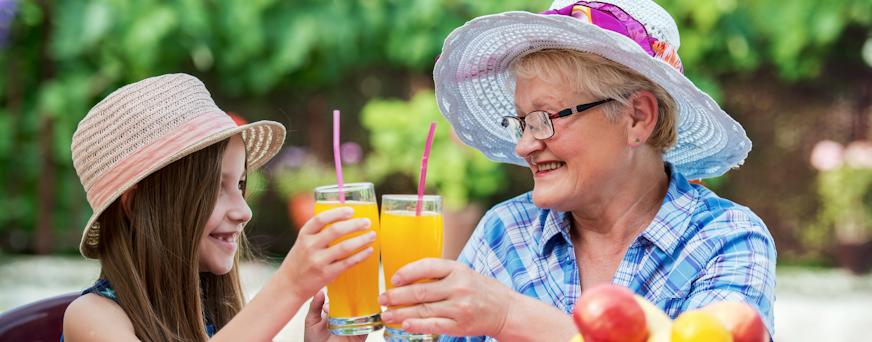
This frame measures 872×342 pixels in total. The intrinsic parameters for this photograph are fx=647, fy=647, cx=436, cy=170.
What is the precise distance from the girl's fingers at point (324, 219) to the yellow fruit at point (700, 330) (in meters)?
0.72

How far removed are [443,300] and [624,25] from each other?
85 cm

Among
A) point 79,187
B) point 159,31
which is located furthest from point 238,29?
point 79,187

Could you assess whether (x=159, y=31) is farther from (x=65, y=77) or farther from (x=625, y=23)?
(x=625, y=23)

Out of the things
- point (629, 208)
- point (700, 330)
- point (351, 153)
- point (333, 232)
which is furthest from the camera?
point (351, 153)

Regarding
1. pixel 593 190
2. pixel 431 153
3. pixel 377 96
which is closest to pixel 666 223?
pixel 593 190

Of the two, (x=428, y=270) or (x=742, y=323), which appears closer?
(x=742, y=323)

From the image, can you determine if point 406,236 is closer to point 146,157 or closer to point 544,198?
point 544,198

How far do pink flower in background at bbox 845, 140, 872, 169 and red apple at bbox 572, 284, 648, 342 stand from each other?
6.55m

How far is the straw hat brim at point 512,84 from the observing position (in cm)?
156

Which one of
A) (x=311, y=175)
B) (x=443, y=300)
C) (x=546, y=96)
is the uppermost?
(x=546, y=96)

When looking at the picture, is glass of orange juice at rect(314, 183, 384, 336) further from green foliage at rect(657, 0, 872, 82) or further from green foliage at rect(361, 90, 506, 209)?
green foliage at rect(657, 0, 872, 82)

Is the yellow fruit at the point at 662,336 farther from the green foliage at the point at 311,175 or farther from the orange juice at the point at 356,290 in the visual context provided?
the green foliage at the point at 311,175

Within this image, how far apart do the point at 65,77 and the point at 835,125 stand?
7607 millimetres

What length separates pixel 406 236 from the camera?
1472 millimetres
